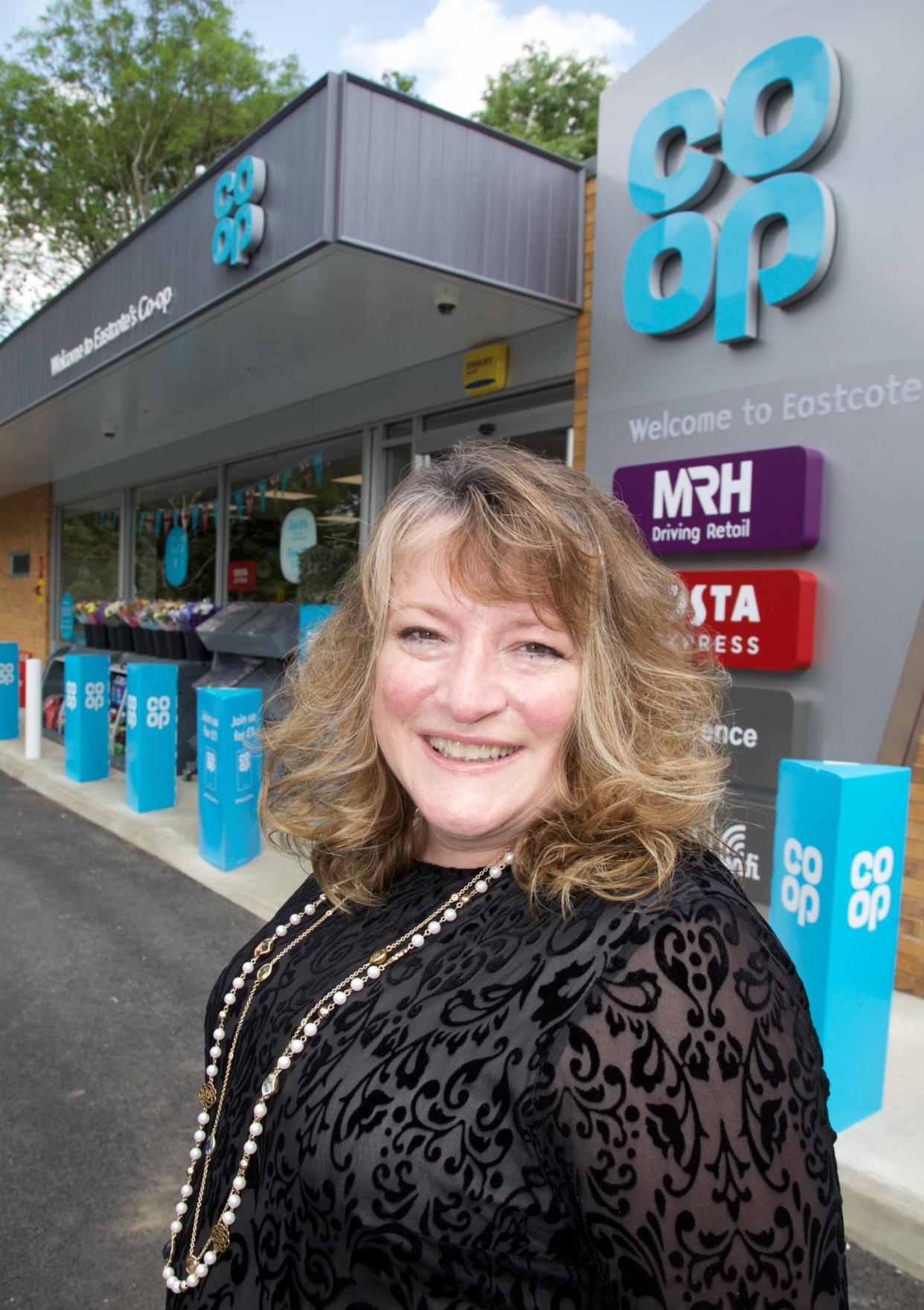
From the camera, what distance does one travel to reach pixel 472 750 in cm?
125

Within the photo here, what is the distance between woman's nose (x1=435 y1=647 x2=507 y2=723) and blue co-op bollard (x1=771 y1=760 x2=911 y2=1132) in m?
2.00

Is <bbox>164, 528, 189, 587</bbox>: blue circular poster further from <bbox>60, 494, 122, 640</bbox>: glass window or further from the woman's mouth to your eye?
the woman's mouth

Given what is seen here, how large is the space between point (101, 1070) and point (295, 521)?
24.5 ft

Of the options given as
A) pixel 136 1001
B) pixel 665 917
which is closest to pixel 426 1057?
pixel 665 917

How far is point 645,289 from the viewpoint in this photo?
214 inches

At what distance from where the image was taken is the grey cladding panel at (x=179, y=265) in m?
5.26

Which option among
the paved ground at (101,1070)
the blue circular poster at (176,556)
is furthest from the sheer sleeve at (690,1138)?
the blue circular poster at (176,556)

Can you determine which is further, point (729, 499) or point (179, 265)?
point (179, 265)

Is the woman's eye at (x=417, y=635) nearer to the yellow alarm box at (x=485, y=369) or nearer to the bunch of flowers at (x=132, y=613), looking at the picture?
the yellow alarm box at (x=485, y=369)

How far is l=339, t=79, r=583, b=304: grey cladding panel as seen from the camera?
5.14 metres

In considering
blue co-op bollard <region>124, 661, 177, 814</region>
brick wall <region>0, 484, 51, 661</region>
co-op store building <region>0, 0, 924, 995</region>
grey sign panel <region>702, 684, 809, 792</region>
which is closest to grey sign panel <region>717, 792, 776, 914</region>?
co-op store building <region>0, 0, 924, 995</region>

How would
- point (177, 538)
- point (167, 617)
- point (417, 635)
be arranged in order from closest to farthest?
point (417, 635) → point (167, 617) → point (177, 538)

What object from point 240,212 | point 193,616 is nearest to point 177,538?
point 193,616

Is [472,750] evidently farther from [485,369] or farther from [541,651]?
[485,369]
